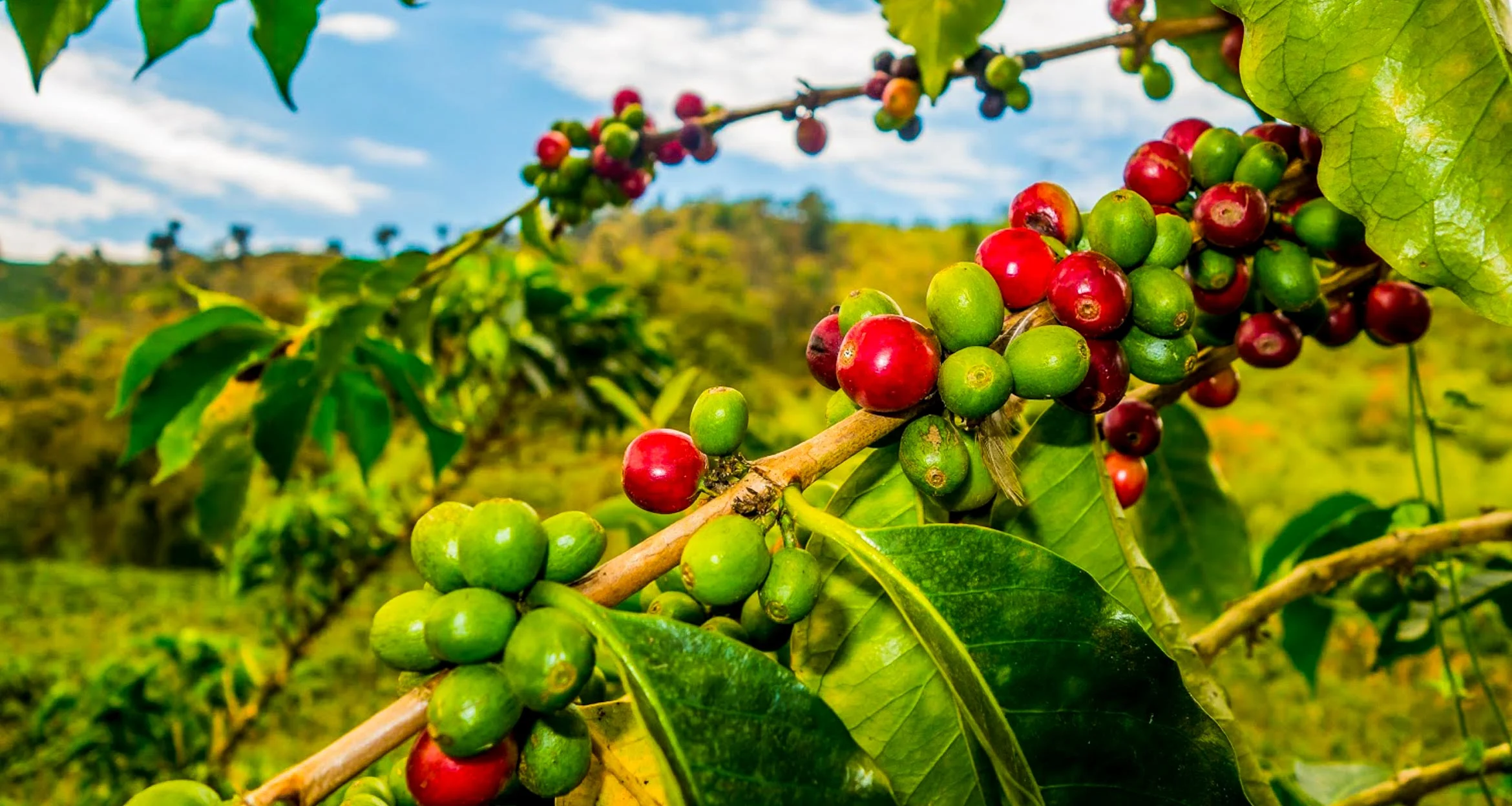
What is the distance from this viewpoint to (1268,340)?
2.50ft

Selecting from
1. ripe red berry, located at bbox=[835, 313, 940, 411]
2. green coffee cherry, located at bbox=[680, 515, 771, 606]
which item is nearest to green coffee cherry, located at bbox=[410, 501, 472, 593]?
green coffee cherry, located at bbox=[680, 515, 771, 606]

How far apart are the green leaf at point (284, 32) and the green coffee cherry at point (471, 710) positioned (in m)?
0.76

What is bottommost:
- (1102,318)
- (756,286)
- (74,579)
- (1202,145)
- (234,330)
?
(74,579)

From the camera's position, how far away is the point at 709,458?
539 millimetres

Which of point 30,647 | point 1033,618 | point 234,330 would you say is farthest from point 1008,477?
point 30,647

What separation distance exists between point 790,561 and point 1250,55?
42cm

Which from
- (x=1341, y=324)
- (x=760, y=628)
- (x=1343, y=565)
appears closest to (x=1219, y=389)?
(x=1341, y=324)

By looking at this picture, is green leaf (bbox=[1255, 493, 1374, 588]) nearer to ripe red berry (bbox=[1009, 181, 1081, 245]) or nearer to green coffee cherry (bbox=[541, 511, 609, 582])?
ripe red berry (bbox=[1009, 181, 1081, 245])

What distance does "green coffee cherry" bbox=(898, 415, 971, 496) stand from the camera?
1.71 ft

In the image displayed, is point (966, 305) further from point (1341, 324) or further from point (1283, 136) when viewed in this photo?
point (1341, 324)

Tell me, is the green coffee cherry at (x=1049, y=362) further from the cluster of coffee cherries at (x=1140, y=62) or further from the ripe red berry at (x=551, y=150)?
the ripe red berry at (x=551, y=150)

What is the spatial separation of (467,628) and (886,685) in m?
0.28

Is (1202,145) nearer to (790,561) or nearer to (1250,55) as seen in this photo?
(1250,55)

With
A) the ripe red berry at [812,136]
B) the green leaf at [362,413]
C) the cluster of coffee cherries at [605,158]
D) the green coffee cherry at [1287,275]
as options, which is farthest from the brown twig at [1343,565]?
the green leaf at [362,413]
